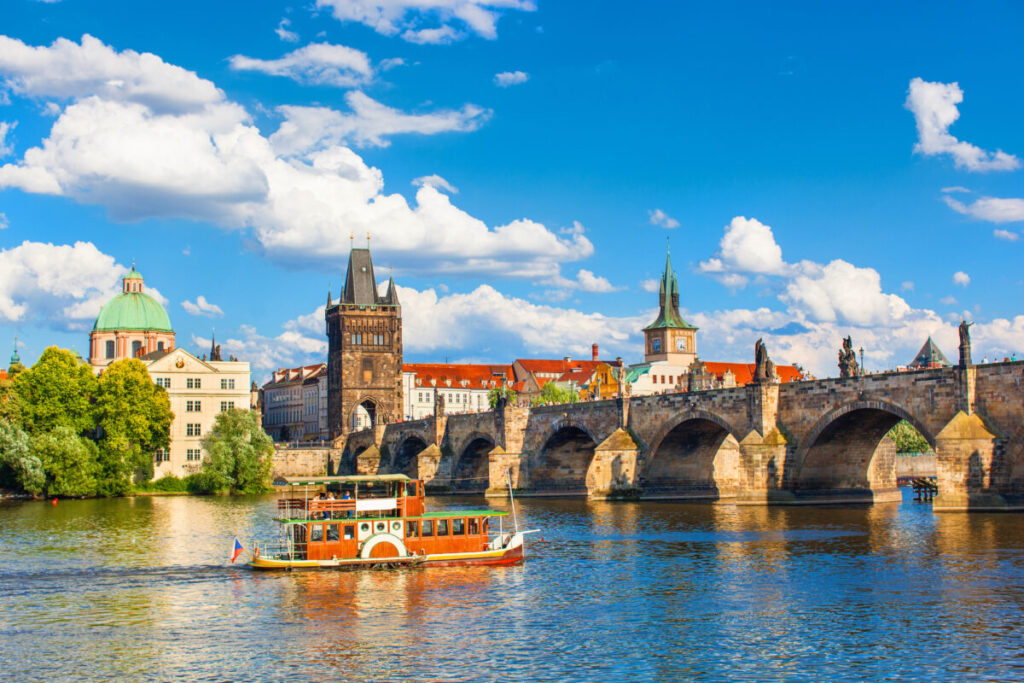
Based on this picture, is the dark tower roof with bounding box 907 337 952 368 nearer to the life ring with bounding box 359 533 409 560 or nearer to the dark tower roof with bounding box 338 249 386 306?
the dark tower roof with bounding box 338 249 386 306

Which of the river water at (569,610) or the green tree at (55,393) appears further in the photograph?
the green tree at (55,393)

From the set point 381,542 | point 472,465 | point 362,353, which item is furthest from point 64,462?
point 362,353

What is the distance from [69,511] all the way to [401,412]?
2898 inches

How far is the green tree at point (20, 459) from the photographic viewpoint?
289ft

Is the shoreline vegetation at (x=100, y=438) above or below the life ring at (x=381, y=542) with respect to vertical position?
above

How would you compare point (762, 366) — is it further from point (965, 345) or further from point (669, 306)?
point (669, 306)

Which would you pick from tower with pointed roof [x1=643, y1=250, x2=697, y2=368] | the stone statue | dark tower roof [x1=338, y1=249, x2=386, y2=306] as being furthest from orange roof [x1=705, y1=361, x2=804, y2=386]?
the stone statue

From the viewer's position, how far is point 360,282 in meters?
157

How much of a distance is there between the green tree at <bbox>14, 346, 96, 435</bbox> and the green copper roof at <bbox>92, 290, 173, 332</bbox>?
56.3 m

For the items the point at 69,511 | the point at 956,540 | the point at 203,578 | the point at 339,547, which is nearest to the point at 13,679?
the point at 203,578

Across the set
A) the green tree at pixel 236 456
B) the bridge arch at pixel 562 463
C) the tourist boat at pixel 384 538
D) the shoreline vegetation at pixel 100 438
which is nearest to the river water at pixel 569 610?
the tourist boat at pixel 384 538

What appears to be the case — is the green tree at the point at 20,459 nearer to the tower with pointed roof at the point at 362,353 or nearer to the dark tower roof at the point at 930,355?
the tower with pointed roof at the point at 362,353

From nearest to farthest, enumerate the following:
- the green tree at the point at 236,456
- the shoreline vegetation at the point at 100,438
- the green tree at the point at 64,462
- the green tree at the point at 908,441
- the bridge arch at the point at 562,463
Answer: the green tree at the point at 64,462 < the shoreline vegetation at the point at 100,438 < the bridge arch at the point at 562,463 < the green tree at the point at 236,456 < the green tree at the point at 908,441

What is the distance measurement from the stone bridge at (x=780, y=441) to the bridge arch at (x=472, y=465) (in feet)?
13.3
